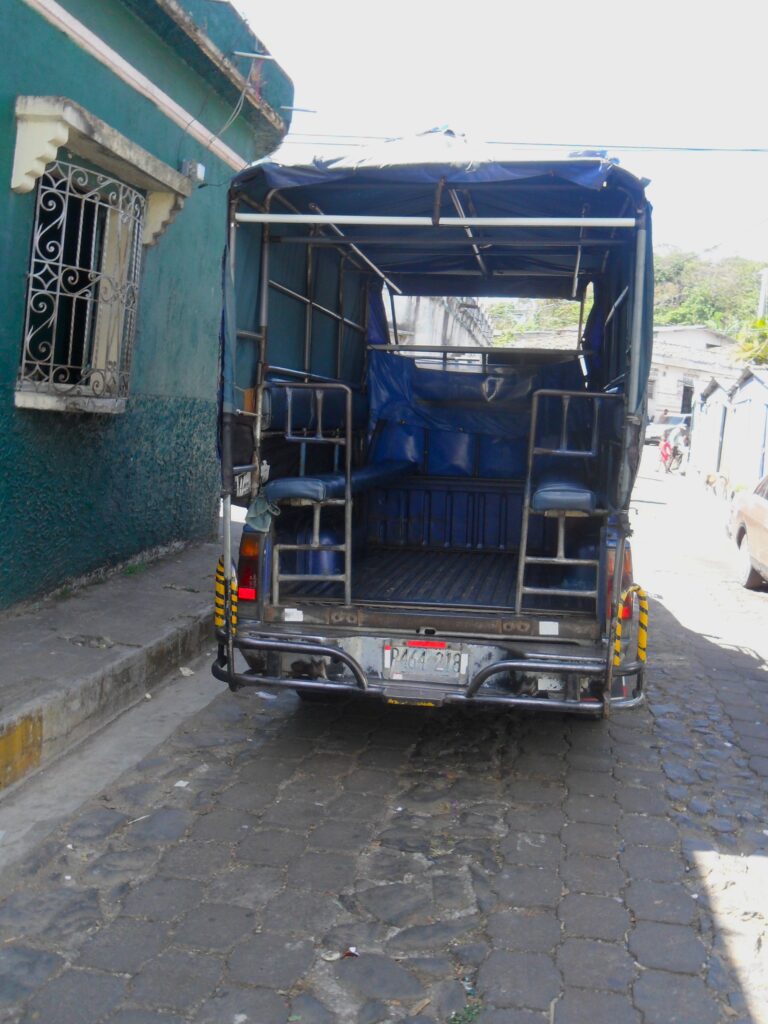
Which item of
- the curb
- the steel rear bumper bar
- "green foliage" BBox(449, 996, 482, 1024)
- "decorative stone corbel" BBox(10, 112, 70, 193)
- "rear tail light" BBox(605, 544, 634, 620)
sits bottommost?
"green foliage" BBox(449, 996, 482, 1024)

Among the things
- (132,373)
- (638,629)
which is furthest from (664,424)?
(638,629)

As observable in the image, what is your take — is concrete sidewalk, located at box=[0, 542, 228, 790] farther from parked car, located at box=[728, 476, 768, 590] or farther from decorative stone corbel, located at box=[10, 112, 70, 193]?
parked car, located at box=[728, 476, 768, 590]

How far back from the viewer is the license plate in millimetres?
4582

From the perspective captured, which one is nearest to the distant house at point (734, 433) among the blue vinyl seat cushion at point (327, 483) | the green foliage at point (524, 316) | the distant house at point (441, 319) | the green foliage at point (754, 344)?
the green foliage at point (754, 344)

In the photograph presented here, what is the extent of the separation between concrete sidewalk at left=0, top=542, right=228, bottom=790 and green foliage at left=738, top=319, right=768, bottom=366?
10.4 m

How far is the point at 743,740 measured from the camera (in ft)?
17.9

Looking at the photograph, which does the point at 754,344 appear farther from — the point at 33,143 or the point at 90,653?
the point at 90,653

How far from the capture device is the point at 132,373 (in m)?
7.55

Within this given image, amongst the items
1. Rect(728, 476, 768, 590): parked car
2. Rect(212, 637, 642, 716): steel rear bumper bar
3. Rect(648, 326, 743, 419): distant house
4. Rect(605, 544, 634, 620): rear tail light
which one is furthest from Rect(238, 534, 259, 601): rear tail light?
Rect(648, 326, 743, 419): distant house

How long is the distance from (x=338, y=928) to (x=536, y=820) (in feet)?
→ 4.15

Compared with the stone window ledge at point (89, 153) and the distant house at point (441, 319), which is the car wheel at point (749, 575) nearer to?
the distant house at point (441, 319)

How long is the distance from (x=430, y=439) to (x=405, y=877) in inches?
167

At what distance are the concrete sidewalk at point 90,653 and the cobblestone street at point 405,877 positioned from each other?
0.47 metres

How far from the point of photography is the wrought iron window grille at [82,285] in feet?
20.3
